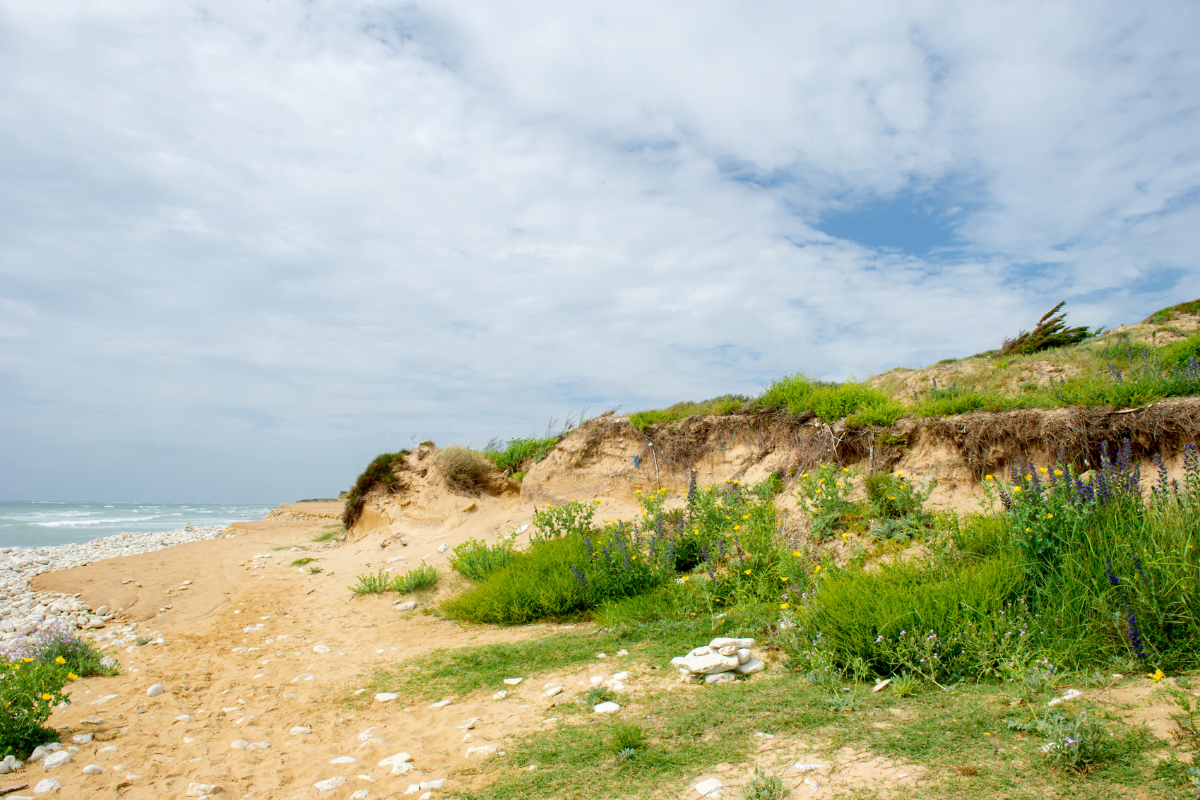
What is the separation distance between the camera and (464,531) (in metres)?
13.2

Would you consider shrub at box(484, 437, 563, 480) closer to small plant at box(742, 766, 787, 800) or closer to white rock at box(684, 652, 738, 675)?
white rock at box(684, 652, 738, 675)

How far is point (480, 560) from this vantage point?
10.5m

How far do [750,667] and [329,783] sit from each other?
3355mm

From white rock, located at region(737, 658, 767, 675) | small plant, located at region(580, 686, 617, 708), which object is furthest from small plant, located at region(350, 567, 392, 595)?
white rock, located at region(737, 658, 767, 675)

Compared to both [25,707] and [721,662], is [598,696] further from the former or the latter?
[25,707]

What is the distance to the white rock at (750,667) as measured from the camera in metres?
5.23

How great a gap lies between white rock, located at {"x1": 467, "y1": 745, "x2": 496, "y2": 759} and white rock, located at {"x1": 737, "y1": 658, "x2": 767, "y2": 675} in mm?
2211

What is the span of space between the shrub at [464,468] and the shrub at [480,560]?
3.48 meters

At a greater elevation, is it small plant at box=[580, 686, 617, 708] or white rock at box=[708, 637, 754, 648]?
white rock at box=[708, 637, 754, 648]

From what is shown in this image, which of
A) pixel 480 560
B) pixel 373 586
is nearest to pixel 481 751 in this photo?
pixel 480 560

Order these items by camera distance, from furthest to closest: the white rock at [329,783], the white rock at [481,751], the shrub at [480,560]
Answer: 1. the shrub at [480,560]
2. the white rock at [481,751]
3. the white rock at [329,783]

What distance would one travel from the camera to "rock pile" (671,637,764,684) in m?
5.16

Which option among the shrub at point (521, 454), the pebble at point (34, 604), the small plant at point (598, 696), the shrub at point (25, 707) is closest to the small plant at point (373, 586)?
the pebble at point (34, 604)

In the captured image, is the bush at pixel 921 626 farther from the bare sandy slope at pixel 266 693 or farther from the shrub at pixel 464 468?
the shrub at pixel 464 468
